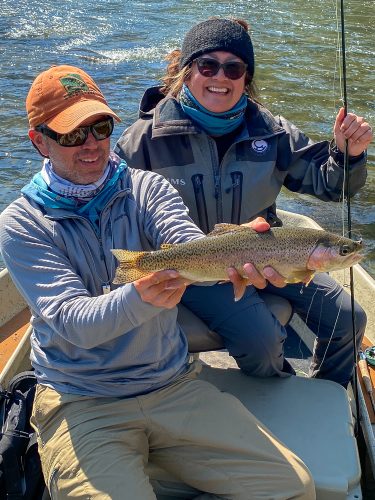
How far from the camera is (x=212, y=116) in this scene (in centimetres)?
424

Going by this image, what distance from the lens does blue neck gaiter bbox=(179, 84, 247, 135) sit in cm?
425

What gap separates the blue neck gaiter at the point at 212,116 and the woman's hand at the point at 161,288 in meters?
1.49

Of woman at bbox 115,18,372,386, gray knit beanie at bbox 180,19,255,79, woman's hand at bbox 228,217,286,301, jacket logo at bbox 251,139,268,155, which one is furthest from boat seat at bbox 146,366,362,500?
gray knit beanie at bbox 180,19,255,79

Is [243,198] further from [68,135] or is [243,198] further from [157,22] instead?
[157,22]

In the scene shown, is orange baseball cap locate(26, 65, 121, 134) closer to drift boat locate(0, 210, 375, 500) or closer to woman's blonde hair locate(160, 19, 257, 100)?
woman's blonde hair locate(160, 19, 257, 100)

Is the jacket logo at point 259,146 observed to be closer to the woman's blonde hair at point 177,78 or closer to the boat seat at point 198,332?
the woman's blonde hair at point 177,78

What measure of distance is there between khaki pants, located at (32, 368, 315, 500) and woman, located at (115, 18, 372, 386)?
0.91m

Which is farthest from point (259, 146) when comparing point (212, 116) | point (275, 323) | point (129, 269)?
point (129, 269)

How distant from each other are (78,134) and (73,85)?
282mm

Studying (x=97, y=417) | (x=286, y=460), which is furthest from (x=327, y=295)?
(x=97, y=417)

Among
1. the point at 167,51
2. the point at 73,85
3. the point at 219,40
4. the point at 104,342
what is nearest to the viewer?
the point at 104,342

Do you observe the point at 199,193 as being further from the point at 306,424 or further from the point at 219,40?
the point at 306,424

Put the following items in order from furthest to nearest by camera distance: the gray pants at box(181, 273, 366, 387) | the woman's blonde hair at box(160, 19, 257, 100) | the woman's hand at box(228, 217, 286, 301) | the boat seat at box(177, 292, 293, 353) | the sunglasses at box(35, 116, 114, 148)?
1. the woman's blonde hair at box(160, 19, 257, 100)
2. the boat seat at box(177, 292, 293, 353)
3. the gray pants at box(181, 273, 366, 387)
4. the sunglasses at box(35, 116, 114, 148)
5. the woman's hand at box(228, 217, 286, 301)

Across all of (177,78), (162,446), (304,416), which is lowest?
(304,416)
